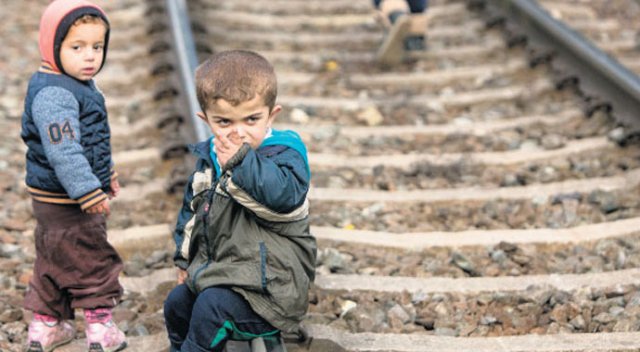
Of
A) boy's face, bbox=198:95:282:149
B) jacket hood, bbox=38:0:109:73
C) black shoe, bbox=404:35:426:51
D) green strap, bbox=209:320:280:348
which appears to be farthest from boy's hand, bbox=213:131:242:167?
black shoe, bbox=404:35:426:51

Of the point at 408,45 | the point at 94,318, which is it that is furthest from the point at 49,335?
the point at 408,45

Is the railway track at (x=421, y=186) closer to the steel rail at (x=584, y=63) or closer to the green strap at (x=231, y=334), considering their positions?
the steel rail at (x=584, y=63)

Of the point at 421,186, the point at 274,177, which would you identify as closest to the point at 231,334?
the point at 274,177

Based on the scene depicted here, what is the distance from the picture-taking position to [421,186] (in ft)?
16.3

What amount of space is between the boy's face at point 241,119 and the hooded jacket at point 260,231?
0.06 metres

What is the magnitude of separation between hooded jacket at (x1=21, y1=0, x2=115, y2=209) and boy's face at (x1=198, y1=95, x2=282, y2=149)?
0.60m

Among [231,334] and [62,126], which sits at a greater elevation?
[62,126]

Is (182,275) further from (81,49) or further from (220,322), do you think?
(81,49)

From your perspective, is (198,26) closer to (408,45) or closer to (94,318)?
(408,45)

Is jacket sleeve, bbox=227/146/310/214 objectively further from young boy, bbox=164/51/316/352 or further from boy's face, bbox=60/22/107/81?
boy's face, bbox=60/22/107/81

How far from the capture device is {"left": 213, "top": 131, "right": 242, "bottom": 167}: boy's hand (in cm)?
278

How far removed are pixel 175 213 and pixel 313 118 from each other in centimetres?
160

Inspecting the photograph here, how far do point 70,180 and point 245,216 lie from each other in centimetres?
69

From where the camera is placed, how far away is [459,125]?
18.8 ft
